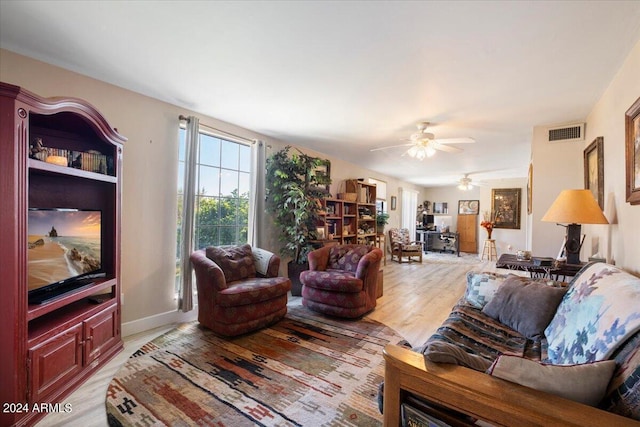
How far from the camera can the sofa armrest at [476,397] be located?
0.74 meters

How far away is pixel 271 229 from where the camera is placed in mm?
4172

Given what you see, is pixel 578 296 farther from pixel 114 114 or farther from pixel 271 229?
pixel 114 114

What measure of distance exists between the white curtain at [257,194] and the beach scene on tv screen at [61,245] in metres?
1.80

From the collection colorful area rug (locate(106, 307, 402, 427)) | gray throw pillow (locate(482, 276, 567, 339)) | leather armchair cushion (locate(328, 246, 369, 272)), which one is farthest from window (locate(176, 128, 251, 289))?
gray throw pillow (locate(482, 276, 567, 339))

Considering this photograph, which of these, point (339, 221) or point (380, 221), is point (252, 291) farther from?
point (380, 221)

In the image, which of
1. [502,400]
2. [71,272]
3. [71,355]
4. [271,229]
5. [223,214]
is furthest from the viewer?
[271,229]

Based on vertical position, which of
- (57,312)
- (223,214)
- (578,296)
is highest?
(223,214)

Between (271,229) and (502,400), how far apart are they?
3.61 meters

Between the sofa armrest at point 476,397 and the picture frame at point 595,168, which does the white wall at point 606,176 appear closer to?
the picture frame at point 595,168

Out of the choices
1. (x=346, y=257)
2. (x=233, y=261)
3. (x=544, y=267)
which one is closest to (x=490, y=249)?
(x=544, y=267)

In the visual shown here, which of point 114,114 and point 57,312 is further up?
point 114,114

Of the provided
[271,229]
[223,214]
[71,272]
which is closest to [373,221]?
[271,229]

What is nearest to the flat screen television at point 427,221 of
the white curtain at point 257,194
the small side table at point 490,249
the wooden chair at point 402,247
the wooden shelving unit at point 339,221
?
the small side table at point 490,249

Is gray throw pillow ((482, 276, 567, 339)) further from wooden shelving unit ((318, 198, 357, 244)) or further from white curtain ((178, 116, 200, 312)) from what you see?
wooden shelving unit ((318, 198, 357, 244))
